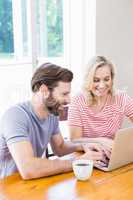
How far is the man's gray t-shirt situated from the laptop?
0.34 m

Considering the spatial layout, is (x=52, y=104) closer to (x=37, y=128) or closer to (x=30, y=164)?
(x=37, y=128)

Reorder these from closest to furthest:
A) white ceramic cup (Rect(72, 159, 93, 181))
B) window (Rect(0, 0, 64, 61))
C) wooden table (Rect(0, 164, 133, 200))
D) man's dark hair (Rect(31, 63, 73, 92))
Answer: wooden table (Rect(0, 164, 133, 200)), white ceramic cup (Rect(72, 159, 93, 181)), man's dark hair (Rect(31, 63, 73, 92)), window (Rect(0, 0, 64, 61))

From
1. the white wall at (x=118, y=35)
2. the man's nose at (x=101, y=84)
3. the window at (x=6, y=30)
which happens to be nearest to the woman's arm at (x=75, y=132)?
the man's nose at (x=101, y=84)

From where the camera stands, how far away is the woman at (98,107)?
6.81 ft

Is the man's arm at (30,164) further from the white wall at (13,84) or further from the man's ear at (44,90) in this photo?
the white wall at (13,84)

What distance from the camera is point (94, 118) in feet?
6.86

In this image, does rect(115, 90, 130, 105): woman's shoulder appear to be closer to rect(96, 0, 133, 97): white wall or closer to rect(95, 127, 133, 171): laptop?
rect(95, 127, 133, 171): laptop

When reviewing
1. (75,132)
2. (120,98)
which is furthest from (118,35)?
(75,132)

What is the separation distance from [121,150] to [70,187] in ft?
1.07

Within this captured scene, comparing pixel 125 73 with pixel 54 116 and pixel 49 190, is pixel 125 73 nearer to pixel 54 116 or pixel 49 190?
pixel 54 116

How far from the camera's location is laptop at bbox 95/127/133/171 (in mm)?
1449

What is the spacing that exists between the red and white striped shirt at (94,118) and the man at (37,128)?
1.16ft

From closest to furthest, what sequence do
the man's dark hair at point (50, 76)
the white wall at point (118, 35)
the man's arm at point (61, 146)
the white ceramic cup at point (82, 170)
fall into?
1. the white ceramic cup at point (82, 170)
2. the man's dark hair at point (50, 76)
3. the man's arm at point (61, 146)
4. the white wall at point (118, 35)

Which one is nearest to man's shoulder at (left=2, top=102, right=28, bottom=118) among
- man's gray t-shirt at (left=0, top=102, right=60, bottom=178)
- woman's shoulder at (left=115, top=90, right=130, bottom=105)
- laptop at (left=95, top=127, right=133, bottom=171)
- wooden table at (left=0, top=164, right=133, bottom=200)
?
man's gray t-shirt at (left=0, top=102, right=60, bottom=178)
